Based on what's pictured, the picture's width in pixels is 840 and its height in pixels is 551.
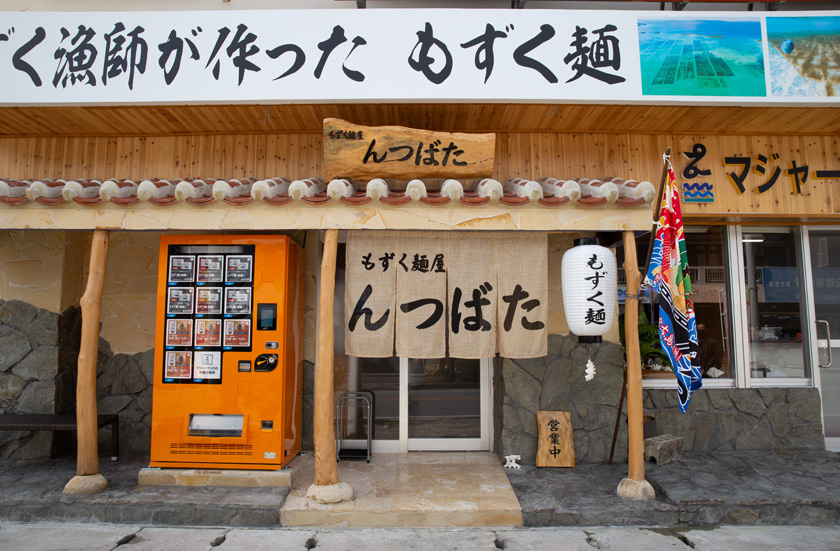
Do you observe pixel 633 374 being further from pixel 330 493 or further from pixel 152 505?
pixel 152 505

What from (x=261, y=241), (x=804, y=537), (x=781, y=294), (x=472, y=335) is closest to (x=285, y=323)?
(x=261, y=241)

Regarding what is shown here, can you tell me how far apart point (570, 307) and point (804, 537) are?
10.6 ft

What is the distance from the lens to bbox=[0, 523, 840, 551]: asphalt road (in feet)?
15.2

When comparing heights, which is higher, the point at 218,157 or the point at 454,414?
the point at 218,157

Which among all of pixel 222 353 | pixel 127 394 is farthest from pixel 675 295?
pixel 127 394

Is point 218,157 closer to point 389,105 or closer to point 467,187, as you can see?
point 389,105

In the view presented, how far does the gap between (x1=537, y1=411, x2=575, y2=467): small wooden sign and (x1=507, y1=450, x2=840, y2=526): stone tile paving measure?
0.14 metres

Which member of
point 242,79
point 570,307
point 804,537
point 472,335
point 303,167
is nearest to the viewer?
A: point 804,537

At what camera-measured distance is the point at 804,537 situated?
4.88m

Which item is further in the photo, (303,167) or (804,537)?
(303,167)

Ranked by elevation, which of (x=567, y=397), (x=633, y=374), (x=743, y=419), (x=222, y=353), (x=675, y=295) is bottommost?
(x=743, y=419)

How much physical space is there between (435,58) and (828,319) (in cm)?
712

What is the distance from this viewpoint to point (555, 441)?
640cm

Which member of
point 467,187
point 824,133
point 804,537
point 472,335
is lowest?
point 804,537
